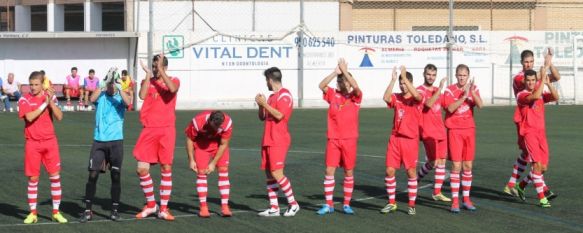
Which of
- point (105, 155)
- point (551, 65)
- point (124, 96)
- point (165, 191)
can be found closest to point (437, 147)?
point (551, 65)

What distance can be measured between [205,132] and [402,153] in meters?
2.59

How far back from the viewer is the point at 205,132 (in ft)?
45.3

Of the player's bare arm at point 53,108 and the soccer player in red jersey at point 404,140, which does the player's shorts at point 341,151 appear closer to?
the soccer player in red jersey at point 404,140

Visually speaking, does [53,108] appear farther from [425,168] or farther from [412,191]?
[425,168]

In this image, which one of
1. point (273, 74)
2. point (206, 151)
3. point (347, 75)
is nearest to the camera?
point (273, 74)

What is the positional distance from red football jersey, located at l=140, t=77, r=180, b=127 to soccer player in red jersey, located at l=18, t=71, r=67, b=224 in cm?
108

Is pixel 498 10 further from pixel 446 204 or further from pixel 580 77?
pixel 446 204

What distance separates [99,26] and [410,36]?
55.2 ft

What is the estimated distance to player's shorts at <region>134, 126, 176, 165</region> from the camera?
13.9m

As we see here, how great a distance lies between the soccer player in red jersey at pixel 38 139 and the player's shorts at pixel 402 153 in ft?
13.9

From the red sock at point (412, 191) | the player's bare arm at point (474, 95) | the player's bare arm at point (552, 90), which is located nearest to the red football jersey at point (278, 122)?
the red sock at point (412, 191)

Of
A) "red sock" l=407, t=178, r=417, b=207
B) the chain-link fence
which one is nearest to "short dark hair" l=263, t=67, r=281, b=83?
"red sock" l=407, t=178, r=417, b=207

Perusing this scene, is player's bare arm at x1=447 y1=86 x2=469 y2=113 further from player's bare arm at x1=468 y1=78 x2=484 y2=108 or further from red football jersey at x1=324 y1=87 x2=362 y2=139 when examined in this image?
red football jersey at x1=324 y1=87 x2=362 y2=139

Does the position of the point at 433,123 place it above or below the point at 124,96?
below
